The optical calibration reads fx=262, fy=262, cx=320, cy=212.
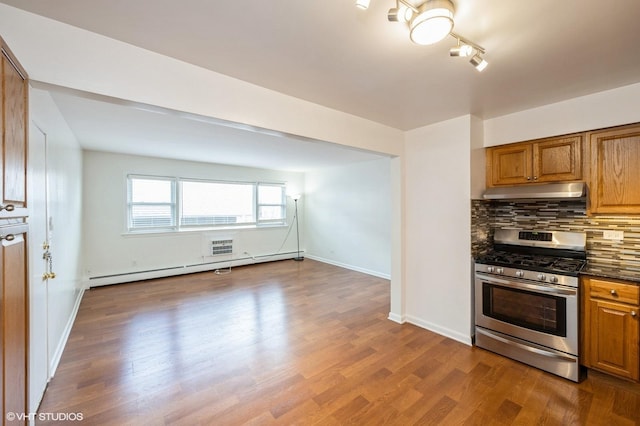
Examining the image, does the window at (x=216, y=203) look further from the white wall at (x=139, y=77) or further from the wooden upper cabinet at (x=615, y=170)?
the wooden upper cabinet at (x=615, y=170)

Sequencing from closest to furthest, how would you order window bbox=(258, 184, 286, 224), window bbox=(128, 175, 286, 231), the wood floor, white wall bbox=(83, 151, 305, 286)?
1. the wood floor
2. white wall bbox=(83, 151, 305, 286)
3. window bbox=(128, 175, 286, 231)
4. window bbox=(258, 184, 286, 224)

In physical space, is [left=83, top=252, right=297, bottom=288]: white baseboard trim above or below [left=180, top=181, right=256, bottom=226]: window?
below

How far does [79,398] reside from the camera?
79.7 inches

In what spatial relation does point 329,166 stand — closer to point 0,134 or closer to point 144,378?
point 144,378

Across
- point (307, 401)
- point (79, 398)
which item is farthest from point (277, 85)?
point (79, 398)

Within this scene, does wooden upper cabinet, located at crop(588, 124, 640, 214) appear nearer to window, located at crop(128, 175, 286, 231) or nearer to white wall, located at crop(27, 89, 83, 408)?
white wall, located at crop(27, 89, 83, 408)

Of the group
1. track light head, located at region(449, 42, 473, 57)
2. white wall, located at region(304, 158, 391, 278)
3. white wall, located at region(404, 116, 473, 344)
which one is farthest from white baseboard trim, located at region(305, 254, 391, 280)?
track light head, located at region(449, 42, 473, 57)

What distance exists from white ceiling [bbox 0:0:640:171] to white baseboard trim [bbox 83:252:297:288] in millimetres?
4790

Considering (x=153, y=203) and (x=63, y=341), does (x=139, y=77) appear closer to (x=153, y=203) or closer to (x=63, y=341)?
(x=63, y=341)

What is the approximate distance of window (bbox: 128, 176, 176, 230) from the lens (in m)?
5.17

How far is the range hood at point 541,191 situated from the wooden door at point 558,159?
11cm

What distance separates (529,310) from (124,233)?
20.7ft

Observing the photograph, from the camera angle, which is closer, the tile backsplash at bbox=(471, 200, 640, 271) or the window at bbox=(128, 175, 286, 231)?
the tile backsplash at bbox=(471, 200, 640, 271)

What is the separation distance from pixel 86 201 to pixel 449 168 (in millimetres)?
5916
